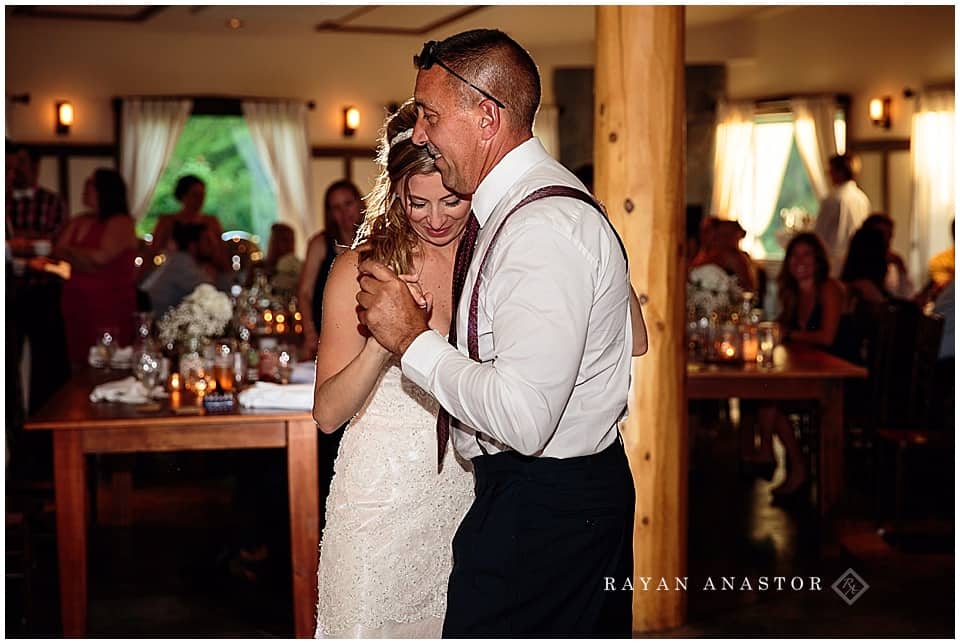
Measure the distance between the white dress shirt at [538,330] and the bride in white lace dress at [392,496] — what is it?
56 cm

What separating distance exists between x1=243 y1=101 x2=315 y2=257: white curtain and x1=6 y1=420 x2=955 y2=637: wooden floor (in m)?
6.21

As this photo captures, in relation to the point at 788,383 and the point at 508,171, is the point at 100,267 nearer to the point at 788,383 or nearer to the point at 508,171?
the point at 788,383

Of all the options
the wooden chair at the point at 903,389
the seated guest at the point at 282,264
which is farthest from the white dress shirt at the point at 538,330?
the seated guest at the point at 282,264

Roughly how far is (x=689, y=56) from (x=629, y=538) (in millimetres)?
10687

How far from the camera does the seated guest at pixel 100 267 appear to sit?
6961mm

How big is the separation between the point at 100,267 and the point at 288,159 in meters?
5.61

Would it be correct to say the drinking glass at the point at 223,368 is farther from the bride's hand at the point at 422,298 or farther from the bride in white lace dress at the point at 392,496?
the bride's hand at the point at 422,298

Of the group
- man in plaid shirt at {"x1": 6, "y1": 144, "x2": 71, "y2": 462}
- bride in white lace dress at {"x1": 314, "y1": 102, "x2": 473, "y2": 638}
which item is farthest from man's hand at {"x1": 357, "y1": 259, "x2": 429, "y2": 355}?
man in plaid shirt at {"x1": 6, "y1": 144, "x2": 71, "y2": 462}

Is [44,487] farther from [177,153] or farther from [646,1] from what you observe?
[177,153]

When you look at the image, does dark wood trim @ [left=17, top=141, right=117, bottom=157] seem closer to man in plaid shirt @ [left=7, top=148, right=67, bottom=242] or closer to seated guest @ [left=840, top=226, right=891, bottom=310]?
Answer: man in plaid shirt @ [left=7, top=148, right=67, bottom=242]

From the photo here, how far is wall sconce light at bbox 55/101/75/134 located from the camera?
11.7m

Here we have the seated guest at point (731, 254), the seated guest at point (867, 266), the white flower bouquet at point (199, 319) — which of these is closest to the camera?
the white flower bouquet at point (199, 319)

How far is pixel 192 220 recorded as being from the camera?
9031 millimetres

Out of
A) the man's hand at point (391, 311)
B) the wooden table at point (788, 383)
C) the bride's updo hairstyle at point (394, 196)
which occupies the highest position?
the bride's updo hairstyle at point (394, 196)
